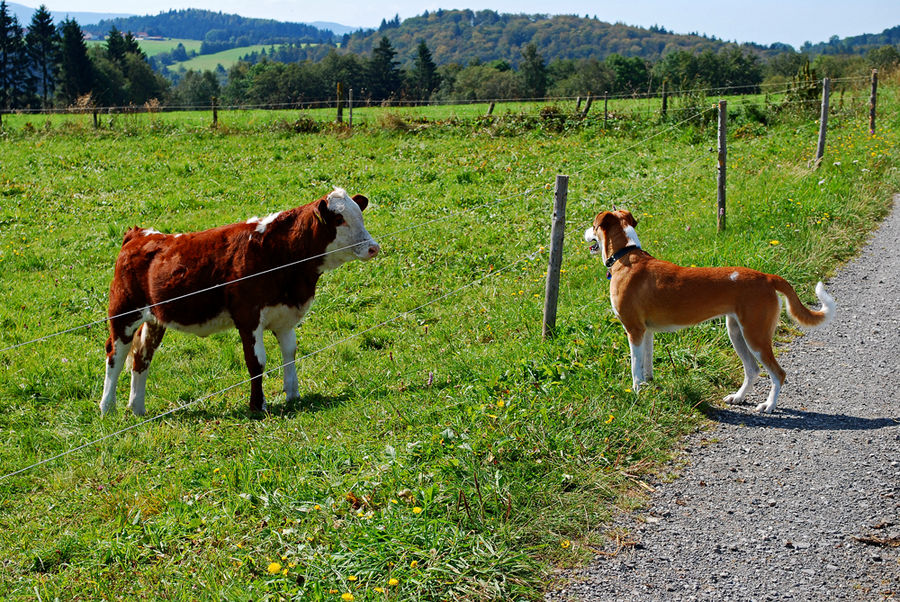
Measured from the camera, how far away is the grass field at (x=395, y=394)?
4629 millimetres

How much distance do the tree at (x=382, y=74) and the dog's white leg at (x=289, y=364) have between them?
68317mm

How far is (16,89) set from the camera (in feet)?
245

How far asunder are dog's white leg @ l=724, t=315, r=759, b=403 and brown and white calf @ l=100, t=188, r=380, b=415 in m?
3.34

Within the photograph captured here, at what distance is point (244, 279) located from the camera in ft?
24.9

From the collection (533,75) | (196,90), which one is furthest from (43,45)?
(533,75)

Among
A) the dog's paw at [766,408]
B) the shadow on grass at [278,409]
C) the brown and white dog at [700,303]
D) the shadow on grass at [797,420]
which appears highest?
the brown and white dog at [700,303]

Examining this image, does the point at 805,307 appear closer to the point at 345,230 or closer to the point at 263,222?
the point at 345,230

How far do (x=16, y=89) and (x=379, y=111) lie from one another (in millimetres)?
61950

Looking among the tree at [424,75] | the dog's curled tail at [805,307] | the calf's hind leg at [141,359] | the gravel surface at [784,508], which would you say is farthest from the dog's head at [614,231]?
the tree at [424,75]

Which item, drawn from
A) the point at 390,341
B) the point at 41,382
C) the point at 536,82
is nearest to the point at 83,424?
the point at 41,382

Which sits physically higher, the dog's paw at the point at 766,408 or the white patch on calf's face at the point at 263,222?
the white patch on calf's face at the point at 263,222

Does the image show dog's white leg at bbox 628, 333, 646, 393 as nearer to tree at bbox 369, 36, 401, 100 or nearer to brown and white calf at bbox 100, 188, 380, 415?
brown and white calf at bbox 100, 188, 380, 415

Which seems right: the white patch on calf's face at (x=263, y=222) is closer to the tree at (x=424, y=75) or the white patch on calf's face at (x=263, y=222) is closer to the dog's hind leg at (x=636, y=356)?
the dog's hind leg at (x=636, y=356)

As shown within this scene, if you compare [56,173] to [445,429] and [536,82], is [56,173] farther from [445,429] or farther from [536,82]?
[536,82]
